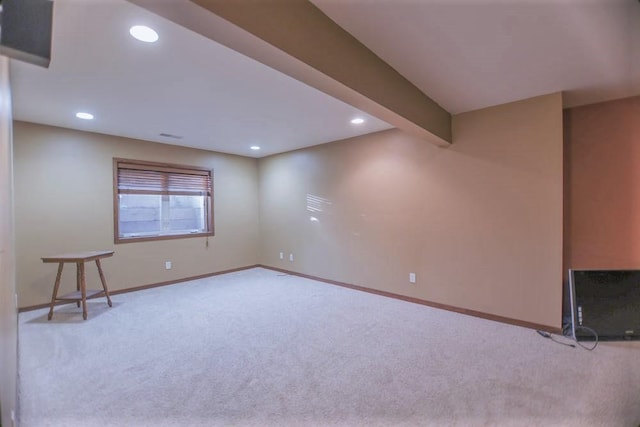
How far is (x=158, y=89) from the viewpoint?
8.46 ft

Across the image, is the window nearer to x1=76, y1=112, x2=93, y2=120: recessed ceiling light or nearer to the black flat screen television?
x1=76, y1=112, x2=93, y2=120: recessed ceiling light

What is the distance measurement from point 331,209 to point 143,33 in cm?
332

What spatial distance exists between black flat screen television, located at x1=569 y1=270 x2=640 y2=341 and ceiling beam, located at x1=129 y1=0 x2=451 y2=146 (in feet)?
7.24

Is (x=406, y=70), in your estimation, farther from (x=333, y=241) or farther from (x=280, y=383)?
(x=333, y=241)

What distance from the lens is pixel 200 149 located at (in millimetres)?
5078

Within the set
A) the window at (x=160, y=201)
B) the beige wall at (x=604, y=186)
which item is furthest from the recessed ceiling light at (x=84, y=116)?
the beige wall at (x=604, y=186)

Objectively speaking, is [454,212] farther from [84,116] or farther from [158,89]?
[84,116]

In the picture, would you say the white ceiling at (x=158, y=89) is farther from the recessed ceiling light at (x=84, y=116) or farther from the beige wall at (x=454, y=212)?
the beige wall at (x=454, y=212)

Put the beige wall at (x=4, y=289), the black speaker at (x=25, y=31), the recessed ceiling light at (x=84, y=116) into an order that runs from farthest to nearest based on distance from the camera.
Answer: the recessed ceiling light at (x=84, y=116), the beige wall at (x=4, y=289), the black speaker at (x=25, y=31)

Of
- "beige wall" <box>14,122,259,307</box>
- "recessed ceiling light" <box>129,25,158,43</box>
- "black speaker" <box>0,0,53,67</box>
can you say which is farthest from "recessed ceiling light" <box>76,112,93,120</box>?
"black speaker" <box>0,0,53,67</box>

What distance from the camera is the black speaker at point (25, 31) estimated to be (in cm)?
72

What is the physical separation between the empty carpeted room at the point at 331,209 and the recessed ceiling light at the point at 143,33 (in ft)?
0.09

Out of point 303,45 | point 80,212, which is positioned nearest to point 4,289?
point 303,45

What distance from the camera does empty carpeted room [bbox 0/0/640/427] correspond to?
66.2 inches
